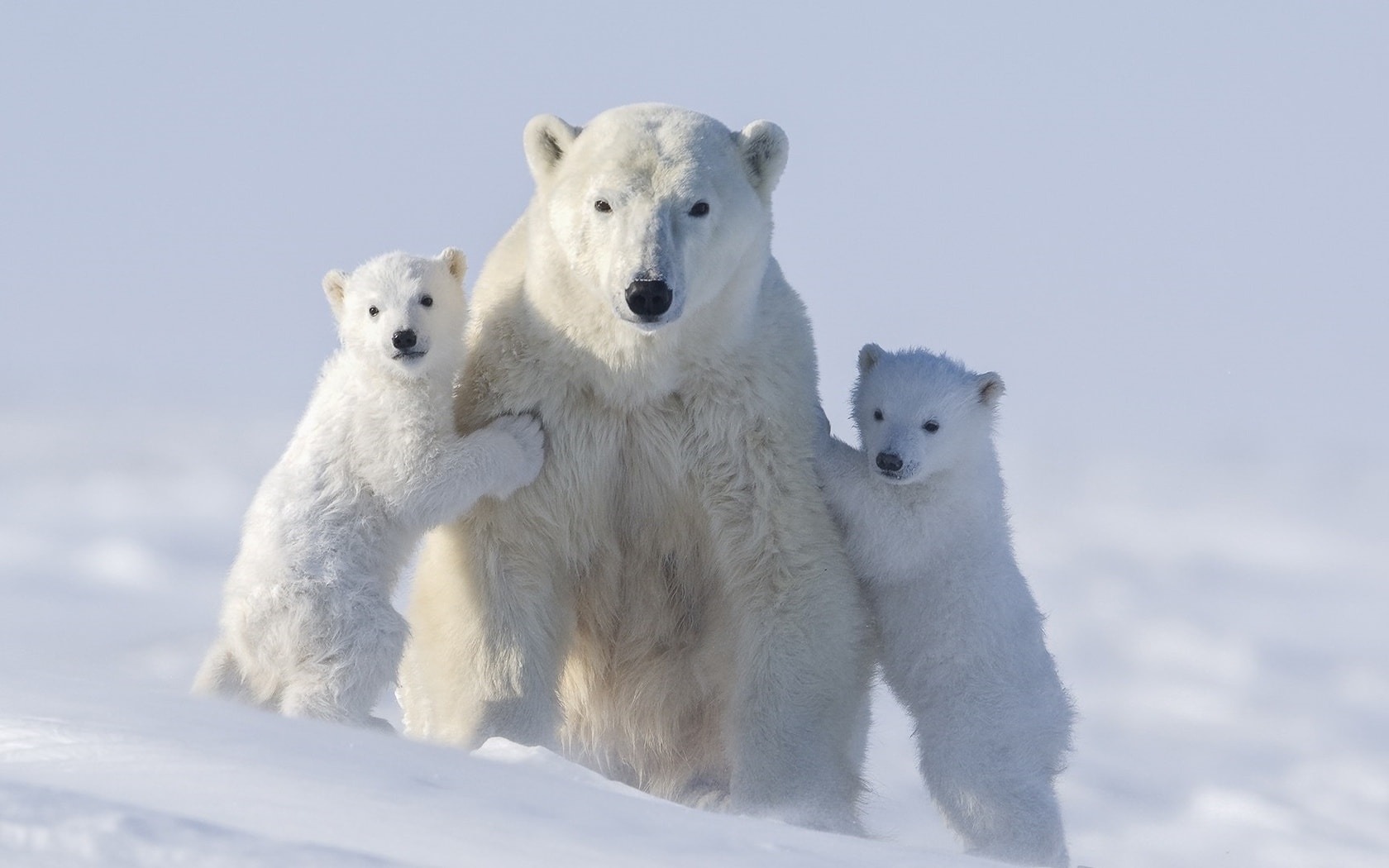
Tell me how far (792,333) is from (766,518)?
0.70 m

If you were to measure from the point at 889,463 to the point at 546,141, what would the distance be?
1.64 meters

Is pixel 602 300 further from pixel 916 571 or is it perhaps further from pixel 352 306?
pixel 916 571

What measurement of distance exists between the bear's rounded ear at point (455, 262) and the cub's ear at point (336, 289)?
0.35 meters

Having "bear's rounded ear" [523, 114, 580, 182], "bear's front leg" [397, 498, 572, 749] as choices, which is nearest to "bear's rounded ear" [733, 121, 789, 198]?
"bear's rounded ear" [523, 114, 580, 182]

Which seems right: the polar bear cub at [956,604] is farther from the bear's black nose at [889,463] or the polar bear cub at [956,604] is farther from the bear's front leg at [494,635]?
the bear's front leg at [494,635]

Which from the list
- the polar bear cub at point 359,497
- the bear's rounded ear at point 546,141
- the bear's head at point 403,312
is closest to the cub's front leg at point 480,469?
the polar bear cub at point 359,497

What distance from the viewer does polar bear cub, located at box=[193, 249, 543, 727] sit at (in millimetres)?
5535

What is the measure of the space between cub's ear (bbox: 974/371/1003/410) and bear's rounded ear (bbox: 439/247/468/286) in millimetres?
1848

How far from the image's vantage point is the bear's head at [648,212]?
220 inches

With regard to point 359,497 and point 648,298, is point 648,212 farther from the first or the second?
point 359,497

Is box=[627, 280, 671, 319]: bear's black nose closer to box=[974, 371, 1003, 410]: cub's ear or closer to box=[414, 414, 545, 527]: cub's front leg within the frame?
box=[414, 414, 545, 527]: cub's front leg

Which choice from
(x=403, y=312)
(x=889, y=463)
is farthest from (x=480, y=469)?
(x=889, y=463)

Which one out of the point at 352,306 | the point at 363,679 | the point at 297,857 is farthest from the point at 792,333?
the point at 297,857

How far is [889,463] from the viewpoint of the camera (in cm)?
604
